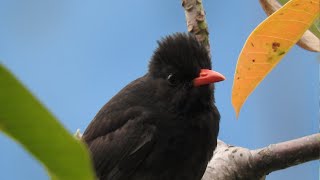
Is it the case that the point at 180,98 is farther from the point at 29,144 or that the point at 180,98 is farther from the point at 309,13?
the point at 29,144

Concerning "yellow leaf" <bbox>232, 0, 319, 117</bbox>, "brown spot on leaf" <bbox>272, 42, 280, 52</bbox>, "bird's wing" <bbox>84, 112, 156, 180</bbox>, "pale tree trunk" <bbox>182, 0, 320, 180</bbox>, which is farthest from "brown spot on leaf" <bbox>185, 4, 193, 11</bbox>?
"brown spot on leaf" <bbox>272, 42, 280, 52</bbox>

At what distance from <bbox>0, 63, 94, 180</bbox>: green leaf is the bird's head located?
75.6 inches

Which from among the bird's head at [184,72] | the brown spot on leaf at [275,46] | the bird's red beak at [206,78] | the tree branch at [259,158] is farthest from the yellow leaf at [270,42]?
the bird's head at [184,72]

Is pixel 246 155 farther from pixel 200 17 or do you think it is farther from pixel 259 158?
pixel 200 17

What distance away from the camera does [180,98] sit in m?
2.39

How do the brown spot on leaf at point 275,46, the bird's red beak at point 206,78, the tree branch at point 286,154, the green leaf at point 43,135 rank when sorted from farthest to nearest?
Answer: the bird's red beak at point 206,78 → the tree branch at point 286,154 → the brown spot on leaf at point 275,46 → the green leaf at point 43,135

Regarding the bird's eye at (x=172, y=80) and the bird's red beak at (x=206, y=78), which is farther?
the bird's eye at (x=172, y=80)

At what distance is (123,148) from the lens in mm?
2480

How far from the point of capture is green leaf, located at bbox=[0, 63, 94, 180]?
0.35 meters

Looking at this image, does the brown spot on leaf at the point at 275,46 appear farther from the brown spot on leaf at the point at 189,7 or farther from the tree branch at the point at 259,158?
the brown spot on leaf at the point at 189,7

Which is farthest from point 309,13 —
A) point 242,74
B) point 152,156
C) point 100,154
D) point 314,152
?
point 100,154

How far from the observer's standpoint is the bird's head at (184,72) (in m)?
2.34

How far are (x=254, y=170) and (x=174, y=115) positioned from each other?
0.46m

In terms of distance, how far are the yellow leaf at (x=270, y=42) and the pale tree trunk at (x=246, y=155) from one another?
0.56m
